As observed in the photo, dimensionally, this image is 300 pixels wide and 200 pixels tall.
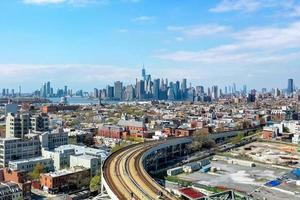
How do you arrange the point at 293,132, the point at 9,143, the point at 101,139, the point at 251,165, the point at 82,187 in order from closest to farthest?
1. the point at 82,187
2. the point at 9,143
3. the point at 251,165
4. the point at 101,139
5. the point at 293,132

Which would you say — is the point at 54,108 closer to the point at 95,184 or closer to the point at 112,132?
the point at 112,132

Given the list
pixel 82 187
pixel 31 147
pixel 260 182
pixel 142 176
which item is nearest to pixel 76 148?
pixel 31 147

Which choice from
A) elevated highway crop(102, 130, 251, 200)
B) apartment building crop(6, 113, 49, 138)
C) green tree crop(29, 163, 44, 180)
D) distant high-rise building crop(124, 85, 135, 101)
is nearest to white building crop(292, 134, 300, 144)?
elevated highway crop(102, 130, 251, 200)

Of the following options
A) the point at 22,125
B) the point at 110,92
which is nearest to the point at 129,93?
the point at 110,92

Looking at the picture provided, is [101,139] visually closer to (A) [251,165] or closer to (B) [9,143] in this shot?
(B) [9,143]

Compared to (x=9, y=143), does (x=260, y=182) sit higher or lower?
lower

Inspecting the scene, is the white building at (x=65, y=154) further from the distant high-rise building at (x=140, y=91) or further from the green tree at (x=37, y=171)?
the distant high-rise building at (x=140, y=91)
